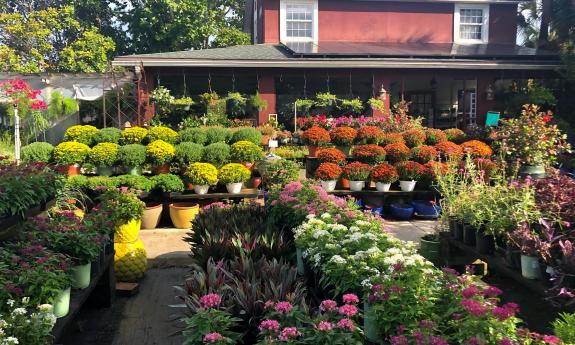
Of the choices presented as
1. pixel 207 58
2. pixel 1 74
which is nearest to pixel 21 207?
pixel 207 58

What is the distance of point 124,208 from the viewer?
19.4 ft

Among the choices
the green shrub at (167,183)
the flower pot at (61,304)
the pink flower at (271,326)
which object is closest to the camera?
the pink flower at (271,326)

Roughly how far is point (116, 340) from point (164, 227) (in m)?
4.40

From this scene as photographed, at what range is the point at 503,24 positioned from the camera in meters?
18.6

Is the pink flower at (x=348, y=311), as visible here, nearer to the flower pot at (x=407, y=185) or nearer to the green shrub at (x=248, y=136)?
the flower pot at (x=407, y=185)

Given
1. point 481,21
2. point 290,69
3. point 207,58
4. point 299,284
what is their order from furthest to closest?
point 481,21 < point 290,69 < point 207,58 < point 299,284

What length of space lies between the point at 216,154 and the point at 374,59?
24.0ft

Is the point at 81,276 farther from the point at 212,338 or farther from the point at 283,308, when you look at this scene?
the point at 283,308

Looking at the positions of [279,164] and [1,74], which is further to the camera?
[1,74]

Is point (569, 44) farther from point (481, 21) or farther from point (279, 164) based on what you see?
point (279, 164)

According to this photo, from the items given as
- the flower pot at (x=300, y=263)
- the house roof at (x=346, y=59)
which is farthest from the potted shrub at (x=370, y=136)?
the flower pot at (x=300, y=263)

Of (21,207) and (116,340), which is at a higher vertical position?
(21,207)

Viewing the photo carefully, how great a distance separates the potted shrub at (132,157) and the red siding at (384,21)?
1070 cm

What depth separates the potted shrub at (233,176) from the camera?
8.87m
